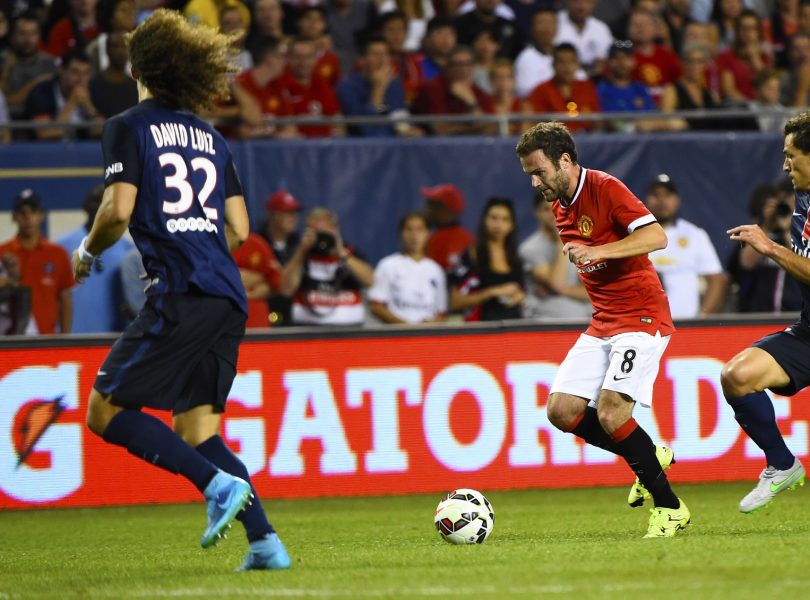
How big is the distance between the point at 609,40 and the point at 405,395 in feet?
20.9

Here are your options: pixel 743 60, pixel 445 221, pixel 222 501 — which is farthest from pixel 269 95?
pixel 222 501

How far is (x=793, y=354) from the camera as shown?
7539 millimetres

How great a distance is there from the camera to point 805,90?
A: 14.9 meters

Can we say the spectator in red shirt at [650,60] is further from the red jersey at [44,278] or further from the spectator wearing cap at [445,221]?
the red jersey at [44,278]

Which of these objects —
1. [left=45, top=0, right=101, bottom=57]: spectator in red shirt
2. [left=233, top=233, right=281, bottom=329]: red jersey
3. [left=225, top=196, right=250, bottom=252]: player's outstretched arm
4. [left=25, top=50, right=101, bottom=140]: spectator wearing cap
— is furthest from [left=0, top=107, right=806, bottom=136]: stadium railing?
[left=225, top=196, right=250, bottom=252]: player's outstretched arm

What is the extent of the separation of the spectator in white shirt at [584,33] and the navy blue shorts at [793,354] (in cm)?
790

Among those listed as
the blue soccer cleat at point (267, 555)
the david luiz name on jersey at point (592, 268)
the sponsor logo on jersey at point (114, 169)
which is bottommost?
the blue soccer cleat at point (267, 555)

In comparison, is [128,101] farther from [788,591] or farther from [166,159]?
[788,591]

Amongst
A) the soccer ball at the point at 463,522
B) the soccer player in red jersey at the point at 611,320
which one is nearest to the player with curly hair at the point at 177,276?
the soccer ball at the point at 463,522

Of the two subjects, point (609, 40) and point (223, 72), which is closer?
point (223, 72)

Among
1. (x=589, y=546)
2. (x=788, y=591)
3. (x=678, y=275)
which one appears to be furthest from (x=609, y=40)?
(x=788, y=591)

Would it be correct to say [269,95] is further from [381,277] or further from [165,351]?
[165,351]

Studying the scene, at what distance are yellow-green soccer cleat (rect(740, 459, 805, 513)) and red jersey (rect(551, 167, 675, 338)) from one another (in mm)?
982

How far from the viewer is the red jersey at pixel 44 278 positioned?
11.8 meters
